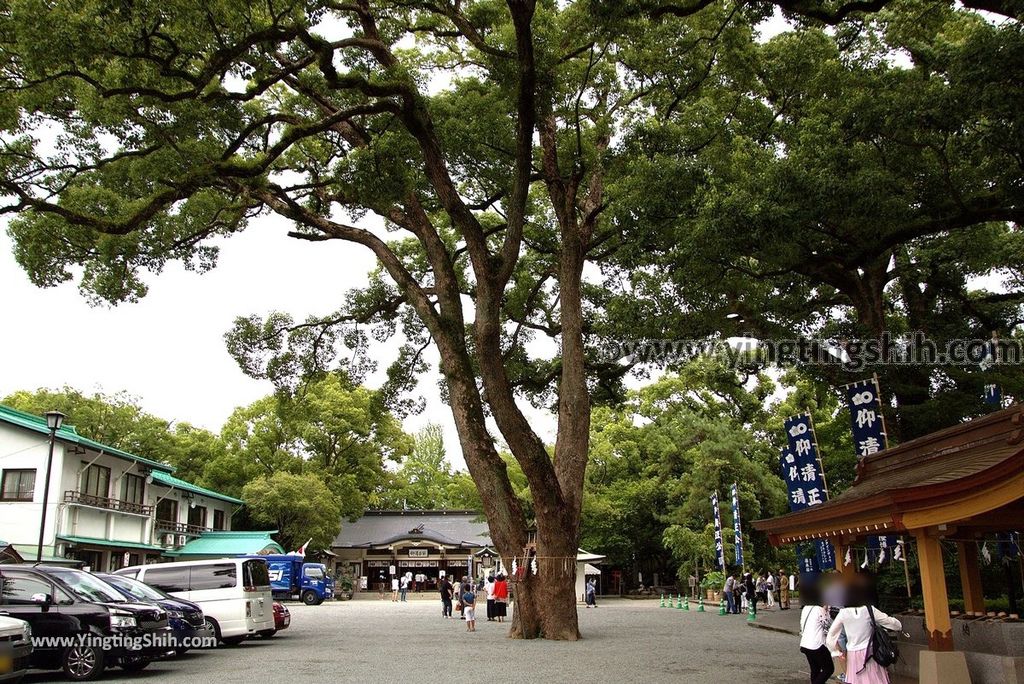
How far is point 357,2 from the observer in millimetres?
15375

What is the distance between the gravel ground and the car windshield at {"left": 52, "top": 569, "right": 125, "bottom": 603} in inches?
39.7

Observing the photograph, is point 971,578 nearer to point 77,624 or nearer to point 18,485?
point 77,624

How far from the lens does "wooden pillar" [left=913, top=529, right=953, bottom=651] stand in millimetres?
8078

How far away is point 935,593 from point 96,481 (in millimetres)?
31849

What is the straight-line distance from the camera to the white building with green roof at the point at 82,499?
28.7 m

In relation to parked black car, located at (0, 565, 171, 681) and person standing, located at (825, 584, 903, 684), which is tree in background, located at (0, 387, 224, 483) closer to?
parked black car, located at (0, 565, 171, 681)

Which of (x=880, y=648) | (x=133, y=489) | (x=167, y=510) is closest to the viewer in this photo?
(x=880, y=648)

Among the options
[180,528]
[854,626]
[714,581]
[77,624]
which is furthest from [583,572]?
[854,626]

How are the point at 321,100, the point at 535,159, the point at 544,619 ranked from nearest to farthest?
the point at 544,619, the point at 321,100, the point at 535,159

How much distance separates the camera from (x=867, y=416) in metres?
15.8

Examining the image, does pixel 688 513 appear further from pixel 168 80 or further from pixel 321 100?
pixel 168 80

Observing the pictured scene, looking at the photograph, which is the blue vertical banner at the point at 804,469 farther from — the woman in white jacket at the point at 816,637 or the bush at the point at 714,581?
the bush at the point at 714,581

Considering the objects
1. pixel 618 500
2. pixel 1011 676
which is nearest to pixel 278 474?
pixel 618 500

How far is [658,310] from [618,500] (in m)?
25.0
